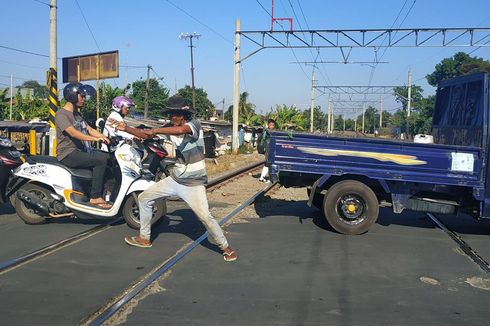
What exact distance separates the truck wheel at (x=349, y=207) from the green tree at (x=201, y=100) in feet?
202

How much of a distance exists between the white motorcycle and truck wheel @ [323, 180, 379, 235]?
94.0 inches

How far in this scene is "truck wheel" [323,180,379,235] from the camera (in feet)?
24.5

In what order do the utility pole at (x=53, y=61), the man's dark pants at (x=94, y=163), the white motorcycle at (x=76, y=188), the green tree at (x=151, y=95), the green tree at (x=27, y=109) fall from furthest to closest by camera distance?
the green tree at (x=151, y=95)
the green tree at (x=27, y=109)
the utility pole at (x=53, y=61)
the man's dark pants at (x=94, y=163)
the white motorcycle at (x=76, y=188)

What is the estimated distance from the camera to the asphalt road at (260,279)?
14.2ft

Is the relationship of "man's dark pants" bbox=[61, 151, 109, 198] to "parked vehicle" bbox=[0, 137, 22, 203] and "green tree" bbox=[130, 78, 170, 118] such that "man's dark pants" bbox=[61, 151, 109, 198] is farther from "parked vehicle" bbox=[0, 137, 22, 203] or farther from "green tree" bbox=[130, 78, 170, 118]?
"green tree" bbox=[130, 78, 170, 118]

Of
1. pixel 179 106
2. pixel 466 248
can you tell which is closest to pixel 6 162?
pixel 179 106

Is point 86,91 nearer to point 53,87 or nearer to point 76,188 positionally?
point 76,188

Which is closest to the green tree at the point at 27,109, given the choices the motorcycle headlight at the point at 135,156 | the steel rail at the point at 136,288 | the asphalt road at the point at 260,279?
the asphalt road at the point at 260,279

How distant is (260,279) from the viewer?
535 cm

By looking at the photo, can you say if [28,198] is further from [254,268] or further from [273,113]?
[273,113]

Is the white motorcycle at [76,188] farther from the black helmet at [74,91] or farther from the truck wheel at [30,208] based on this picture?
the black helmet at [74,91]

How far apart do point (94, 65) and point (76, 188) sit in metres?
17.2

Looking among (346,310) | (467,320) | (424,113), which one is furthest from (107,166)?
(424,113)

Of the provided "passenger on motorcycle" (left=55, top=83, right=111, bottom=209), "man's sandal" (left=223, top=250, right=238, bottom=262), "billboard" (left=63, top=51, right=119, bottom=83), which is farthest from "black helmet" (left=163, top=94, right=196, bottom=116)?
"billboard" (left=63, top=51, right=119, bottom=83)
